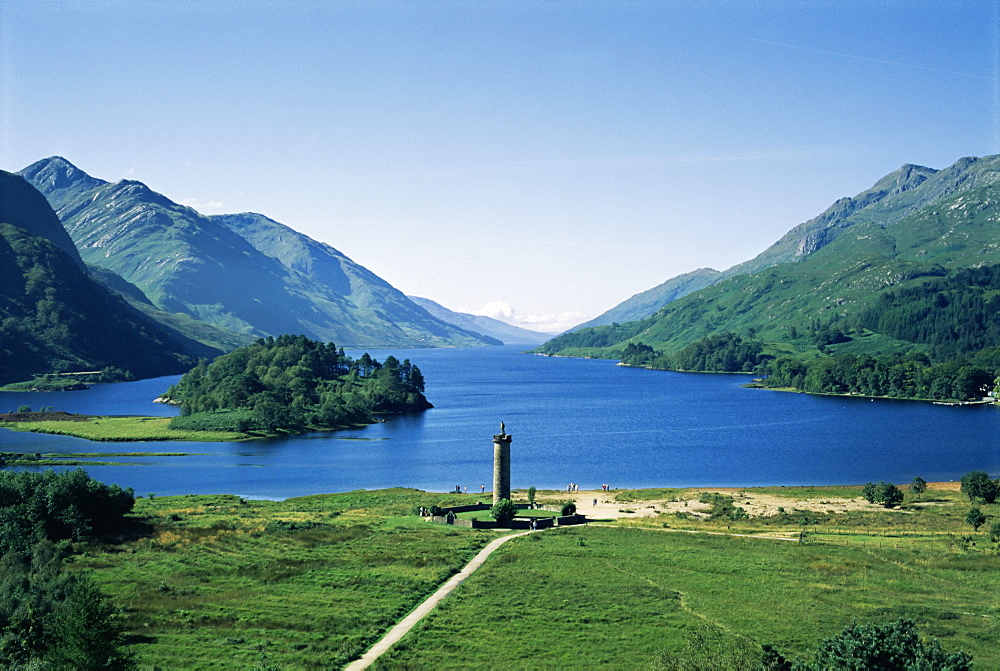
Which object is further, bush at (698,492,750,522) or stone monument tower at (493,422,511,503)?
bush at (698,492,750,522)

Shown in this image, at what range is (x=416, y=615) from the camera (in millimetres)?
47625

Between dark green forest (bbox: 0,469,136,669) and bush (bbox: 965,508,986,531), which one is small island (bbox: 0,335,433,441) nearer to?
dark green forest (bbox: 0,469,136,669)

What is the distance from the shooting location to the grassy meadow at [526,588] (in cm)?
4225

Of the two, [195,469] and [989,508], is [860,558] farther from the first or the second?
[195,469]

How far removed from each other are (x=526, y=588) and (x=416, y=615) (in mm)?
8657

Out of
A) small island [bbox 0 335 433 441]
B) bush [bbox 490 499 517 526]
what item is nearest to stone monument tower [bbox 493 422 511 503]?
bush [bbox 490 499 517 526]

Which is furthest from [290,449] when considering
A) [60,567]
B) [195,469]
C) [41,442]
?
[60,567]

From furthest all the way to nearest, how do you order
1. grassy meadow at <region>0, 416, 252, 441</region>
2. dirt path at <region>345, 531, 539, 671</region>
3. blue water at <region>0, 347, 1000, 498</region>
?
grassy meadow at <region>0, 416, 252, 441</region>, blue water at <region>0, 347, 1000, 498</region>, dirt path at <region>345, 531, 539, 671</region>

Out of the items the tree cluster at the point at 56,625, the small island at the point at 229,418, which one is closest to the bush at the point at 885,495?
the tree cluster at the point at 56,625

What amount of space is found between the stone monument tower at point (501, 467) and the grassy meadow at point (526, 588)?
10286 millimetres

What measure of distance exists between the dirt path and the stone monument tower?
18.9 m

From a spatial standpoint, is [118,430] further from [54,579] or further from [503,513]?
[54,579]

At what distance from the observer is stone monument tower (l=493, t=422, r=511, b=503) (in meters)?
85.8

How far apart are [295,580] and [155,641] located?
44.6 ft
